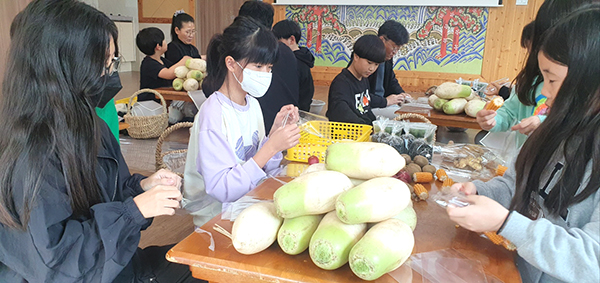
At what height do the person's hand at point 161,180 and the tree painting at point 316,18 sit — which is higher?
the tree painting at point 316,18

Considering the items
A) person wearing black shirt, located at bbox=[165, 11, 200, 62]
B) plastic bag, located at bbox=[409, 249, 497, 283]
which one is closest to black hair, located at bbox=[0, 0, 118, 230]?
plastic bag, located at bbox=[409, 249, 497, 283]

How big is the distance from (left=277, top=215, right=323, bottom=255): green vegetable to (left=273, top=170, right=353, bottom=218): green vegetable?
0.02 metres

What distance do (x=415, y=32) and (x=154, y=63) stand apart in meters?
4.84

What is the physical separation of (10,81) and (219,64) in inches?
32.4

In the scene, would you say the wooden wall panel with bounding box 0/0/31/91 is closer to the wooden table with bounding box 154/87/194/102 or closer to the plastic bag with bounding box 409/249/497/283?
the wooden table with bounding box 154/87/194/102

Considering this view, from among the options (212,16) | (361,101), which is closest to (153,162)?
(361,101)

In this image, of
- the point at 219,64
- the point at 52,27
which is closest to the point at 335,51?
the point at 219,64

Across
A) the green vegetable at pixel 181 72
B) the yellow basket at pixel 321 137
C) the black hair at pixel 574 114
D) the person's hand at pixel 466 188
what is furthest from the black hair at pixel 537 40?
the green vegetable at pixel 181 72

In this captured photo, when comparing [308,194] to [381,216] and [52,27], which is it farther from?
[52,27]

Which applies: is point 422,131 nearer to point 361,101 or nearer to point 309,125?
point 309,125

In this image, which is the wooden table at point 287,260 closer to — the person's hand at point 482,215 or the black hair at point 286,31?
the person's hand at point 482,215

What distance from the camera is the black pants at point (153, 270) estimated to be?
1258 millimetres

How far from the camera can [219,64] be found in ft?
5.59

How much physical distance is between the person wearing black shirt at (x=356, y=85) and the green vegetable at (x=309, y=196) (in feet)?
5.85
